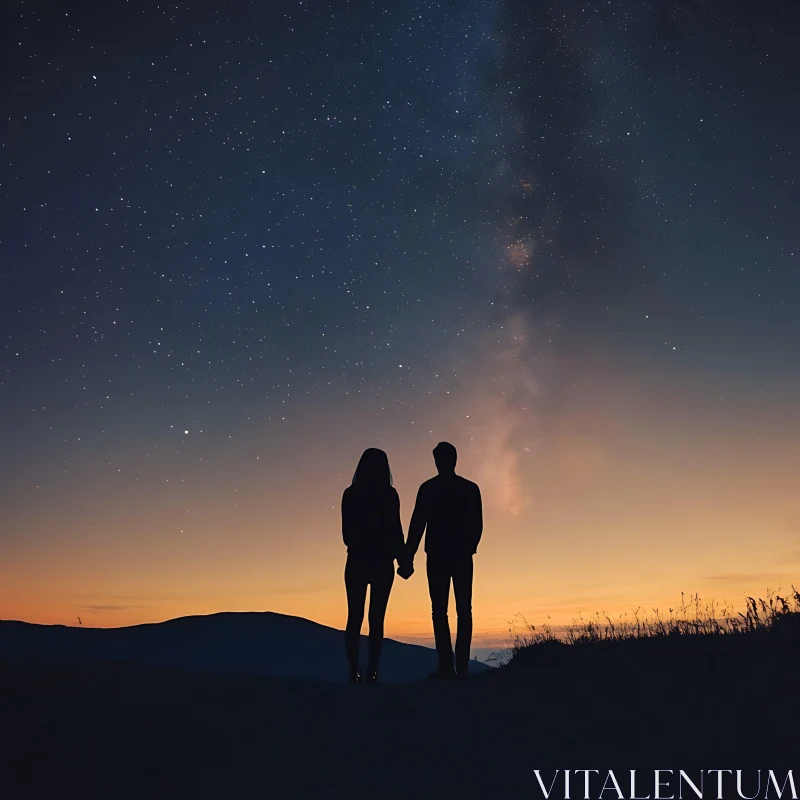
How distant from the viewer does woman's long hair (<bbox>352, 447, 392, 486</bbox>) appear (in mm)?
8031

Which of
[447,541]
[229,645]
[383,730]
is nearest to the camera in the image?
[383,730]

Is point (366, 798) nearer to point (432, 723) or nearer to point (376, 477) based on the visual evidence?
point (432, 723)

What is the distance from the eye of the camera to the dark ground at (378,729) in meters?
4.20

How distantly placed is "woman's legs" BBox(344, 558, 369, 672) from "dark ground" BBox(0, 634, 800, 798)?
121cm

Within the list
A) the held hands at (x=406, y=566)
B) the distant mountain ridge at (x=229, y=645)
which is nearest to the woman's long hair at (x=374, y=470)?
the held hands at (x=406, y=566)

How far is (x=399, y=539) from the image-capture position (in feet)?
26.5

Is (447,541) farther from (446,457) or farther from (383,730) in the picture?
(383,730)

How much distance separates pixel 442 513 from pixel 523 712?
2.44m

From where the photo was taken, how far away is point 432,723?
5.47 metres

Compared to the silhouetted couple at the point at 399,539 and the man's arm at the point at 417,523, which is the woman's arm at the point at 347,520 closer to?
the silhouetted couple at the point at 399,539

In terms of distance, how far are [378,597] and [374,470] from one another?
126 centimetres

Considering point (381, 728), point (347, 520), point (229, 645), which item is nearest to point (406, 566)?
point (347, 520)

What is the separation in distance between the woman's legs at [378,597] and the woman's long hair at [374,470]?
0.81 meters

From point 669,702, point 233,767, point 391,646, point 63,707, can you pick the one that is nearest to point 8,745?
point 63,707
